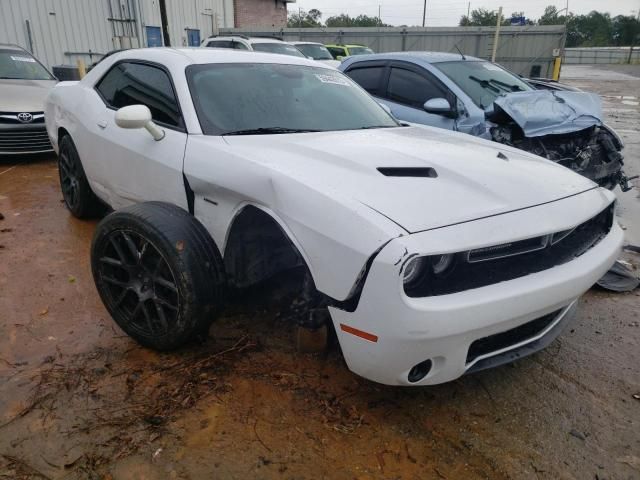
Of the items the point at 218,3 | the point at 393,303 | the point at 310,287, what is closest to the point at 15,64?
the point at 310,287

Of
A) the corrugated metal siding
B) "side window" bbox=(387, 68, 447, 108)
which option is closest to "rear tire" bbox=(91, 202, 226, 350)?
"side window" bbox=(387, 68, 447, 108)

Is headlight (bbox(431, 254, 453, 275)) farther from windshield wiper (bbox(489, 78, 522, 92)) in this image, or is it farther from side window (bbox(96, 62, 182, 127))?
windshield wiper (bbox(489, 78, 522, 92))

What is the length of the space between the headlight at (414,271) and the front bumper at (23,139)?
6.57 meters

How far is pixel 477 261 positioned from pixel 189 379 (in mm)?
1526

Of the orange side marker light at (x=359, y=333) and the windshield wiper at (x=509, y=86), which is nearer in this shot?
the orange side marker light at (x=359, y=333)

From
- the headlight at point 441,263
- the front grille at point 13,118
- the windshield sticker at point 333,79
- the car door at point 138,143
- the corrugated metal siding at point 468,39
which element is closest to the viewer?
the headlight at point 441,263

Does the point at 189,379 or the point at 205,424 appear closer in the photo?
the point at 205,424

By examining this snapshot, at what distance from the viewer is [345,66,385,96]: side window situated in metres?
6.20

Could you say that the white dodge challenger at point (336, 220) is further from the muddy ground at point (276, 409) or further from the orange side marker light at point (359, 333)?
the muddy ground at point (276, 409)

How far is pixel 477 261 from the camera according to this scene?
2082 mm

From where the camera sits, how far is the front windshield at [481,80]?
561cm

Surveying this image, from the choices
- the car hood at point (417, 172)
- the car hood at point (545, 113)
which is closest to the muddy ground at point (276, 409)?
the car hood at point (417, 172)

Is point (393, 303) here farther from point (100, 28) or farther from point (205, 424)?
point (100, 28)

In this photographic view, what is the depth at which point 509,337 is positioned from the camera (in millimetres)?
2248
